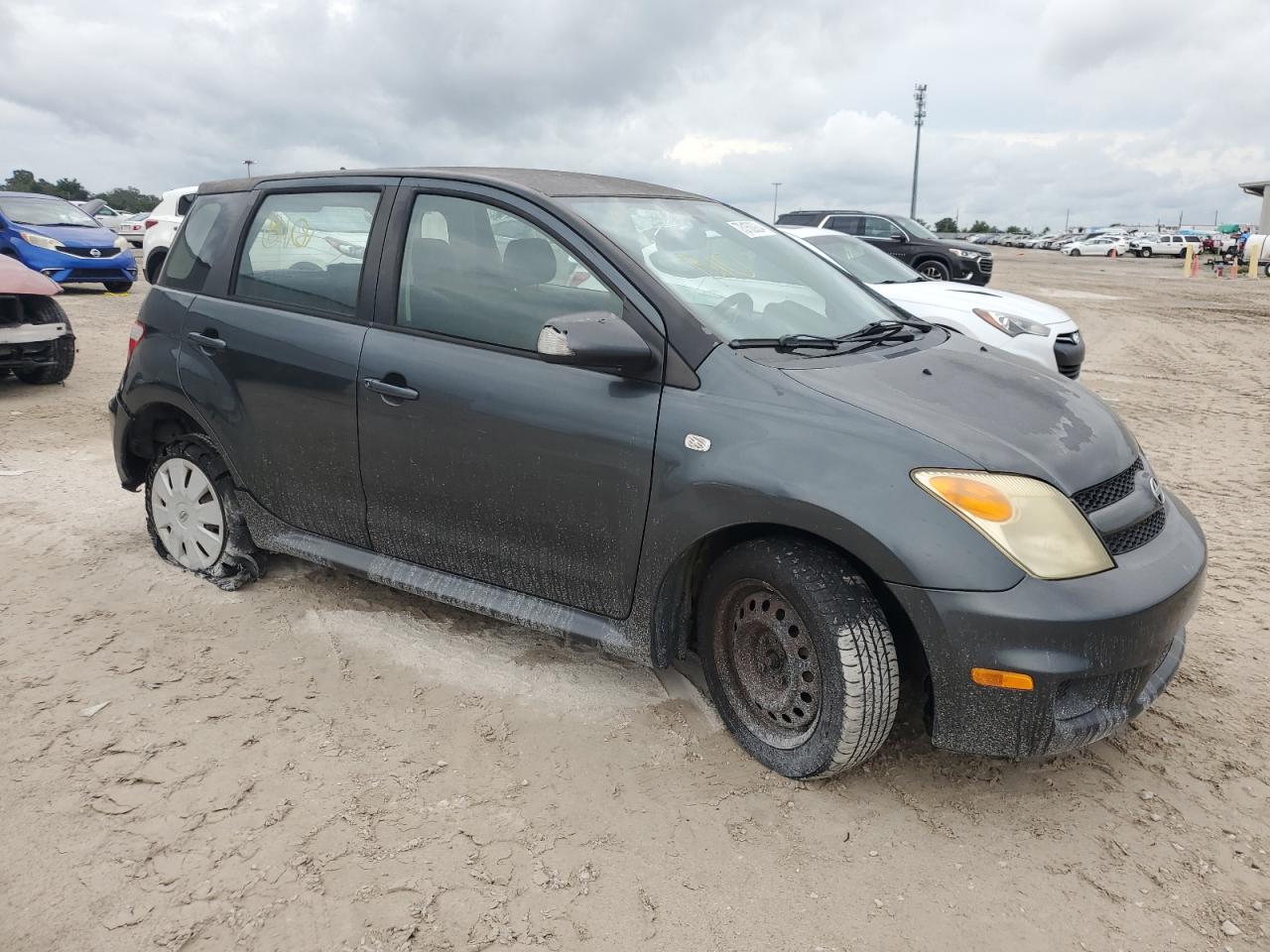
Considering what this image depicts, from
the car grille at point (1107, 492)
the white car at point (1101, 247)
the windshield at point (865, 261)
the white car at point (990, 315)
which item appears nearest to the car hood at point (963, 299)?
the white car at point (990, 315)

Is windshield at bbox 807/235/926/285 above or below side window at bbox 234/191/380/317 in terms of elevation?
above

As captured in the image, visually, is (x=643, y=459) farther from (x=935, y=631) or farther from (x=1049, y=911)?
(x=1049, y=911)

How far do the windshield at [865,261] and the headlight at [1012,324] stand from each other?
3.39 ft

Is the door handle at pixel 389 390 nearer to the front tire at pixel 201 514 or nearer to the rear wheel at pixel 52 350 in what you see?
the front tire at pixel 201 514

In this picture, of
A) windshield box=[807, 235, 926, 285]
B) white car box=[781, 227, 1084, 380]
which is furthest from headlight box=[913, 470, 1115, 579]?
windshield box=[807, 235, 926, 285]

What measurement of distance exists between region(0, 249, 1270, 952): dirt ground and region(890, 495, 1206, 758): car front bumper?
0.36m

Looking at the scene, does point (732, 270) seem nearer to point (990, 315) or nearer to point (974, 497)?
point (974, 497)

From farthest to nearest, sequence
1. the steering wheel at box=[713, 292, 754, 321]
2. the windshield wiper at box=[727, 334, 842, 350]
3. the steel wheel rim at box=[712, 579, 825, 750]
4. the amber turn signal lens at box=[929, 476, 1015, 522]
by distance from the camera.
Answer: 1. the steering wheel at box=[713, 292, 754, 321]
2. the windshield wiper at box=[727, 334, 842, 350]
3. the steel wheel rim at box=[712, 579, 825, 750]
4. the amber turn signal lens at box=[929, 476, 1015, 522]

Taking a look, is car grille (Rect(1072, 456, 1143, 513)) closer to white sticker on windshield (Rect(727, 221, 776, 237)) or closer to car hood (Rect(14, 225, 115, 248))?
white sticker on windshield (Rect(727, 221, 776, 237))

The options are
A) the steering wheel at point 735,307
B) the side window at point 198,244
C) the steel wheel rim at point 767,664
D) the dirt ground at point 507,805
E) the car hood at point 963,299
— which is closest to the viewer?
the dirt ground at point 507,805

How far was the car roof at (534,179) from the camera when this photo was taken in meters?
3.31

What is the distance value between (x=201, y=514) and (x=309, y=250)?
128 cm

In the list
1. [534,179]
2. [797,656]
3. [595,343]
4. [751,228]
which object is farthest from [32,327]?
[797,656]

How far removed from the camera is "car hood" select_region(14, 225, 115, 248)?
48.0ft
